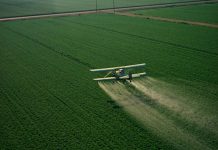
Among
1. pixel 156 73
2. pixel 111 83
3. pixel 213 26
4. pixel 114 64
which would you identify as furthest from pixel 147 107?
pixel 213 26

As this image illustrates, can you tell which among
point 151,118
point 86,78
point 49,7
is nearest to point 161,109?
point 151,118

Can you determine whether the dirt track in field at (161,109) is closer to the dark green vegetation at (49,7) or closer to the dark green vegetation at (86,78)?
the dark green vegetation at (86,78)

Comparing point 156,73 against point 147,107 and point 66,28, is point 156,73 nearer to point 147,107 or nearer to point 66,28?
point 147,107

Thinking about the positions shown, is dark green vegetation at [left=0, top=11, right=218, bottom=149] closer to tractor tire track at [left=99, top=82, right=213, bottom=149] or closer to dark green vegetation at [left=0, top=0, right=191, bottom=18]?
tractor tire track at [left=99, top=82, right=213, bottom=149]

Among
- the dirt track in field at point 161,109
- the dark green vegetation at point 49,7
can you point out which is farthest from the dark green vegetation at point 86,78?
the dark green vegetation at point 49,7

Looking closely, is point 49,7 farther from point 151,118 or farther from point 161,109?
point 151,118

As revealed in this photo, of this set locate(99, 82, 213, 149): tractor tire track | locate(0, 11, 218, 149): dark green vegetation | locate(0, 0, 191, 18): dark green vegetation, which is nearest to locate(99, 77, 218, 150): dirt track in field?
locate(99, 82, 213, 149): tractor tire track
